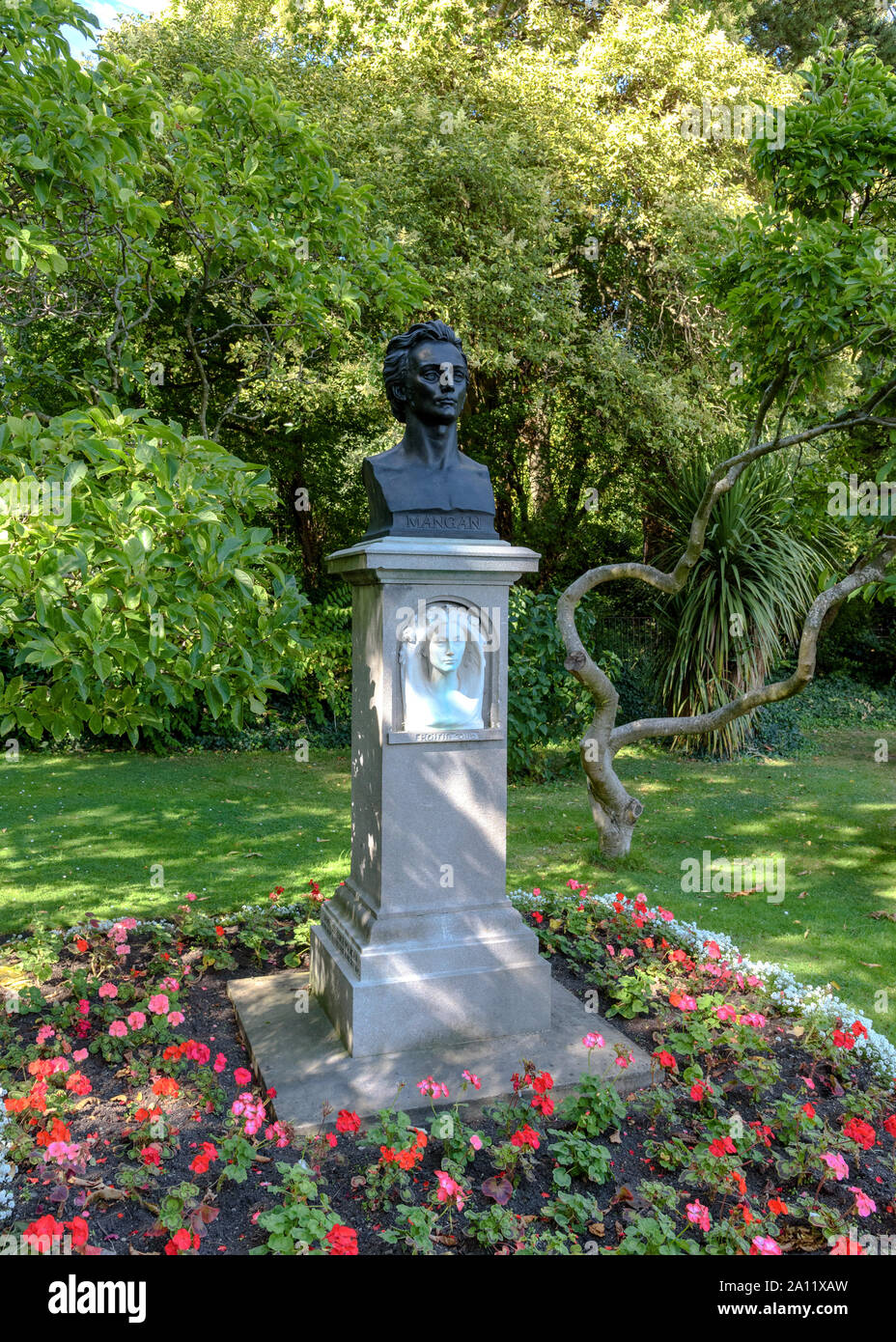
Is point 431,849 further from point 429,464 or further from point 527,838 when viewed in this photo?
A: point 527,838

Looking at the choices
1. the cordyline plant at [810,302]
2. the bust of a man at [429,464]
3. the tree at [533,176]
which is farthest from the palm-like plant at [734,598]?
the bust of a man at [429,464]

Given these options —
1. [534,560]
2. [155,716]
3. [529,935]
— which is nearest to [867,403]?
[534,560]

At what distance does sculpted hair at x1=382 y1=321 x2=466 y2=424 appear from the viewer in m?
3.70

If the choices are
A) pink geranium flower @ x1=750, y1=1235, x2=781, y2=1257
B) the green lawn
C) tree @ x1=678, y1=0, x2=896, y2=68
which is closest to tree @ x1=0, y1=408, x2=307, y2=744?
pink geranium flower @ x1=750, y1=1235, x2=781, y2=1257

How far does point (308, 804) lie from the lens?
26.0 ft

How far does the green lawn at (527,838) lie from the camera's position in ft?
17.4

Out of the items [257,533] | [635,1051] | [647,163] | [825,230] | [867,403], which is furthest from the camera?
[647,163]

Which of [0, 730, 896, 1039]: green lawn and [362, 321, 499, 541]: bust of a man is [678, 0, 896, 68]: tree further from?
[362, 321, 499, 541]: bust of a man

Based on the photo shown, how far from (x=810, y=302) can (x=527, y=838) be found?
4068 millimetres

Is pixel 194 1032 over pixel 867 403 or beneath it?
beneath

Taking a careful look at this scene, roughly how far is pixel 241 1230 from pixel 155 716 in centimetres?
153
